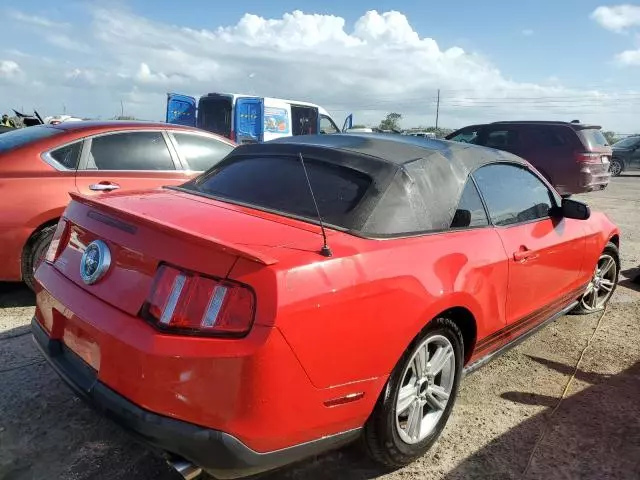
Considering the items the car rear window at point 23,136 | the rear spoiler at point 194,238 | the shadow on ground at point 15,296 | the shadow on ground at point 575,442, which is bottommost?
the shadow on ground at point 575,442

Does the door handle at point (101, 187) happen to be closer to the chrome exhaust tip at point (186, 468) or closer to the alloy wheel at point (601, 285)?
the chrome exhaust tip at point (186, 468)

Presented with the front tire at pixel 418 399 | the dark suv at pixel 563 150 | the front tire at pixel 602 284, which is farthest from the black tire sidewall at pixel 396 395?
the dark suv at pixel 563 150

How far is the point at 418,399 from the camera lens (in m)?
2.63

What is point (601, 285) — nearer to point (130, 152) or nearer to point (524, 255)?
point (524, 255)

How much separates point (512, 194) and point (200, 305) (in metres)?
2.33

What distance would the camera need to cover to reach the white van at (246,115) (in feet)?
47.5

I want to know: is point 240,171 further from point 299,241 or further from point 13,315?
point 13,315

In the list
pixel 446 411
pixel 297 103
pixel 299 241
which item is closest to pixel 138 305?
pixel 299 241

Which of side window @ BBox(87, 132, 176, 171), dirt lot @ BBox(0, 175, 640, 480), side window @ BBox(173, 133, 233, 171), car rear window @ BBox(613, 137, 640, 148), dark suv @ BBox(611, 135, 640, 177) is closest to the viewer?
dirt lot @ BBox(0, 175, 640, 480)

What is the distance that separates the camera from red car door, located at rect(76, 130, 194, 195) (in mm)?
4574

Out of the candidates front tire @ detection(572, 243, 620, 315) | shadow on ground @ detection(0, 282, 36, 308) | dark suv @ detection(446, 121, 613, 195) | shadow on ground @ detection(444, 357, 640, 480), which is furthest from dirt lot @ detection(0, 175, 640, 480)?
dark suv @ detection(446, 121, 613, 195)

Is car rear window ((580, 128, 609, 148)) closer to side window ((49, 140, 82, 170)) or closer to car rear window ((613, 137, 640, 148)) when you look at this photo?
car rear window ((613, 137, 640, 148))

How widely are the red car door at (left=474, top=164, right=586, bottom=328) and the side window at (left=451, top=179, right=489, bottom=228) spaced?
9 centimetres

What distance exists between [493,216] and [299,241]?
1477 millimetres
